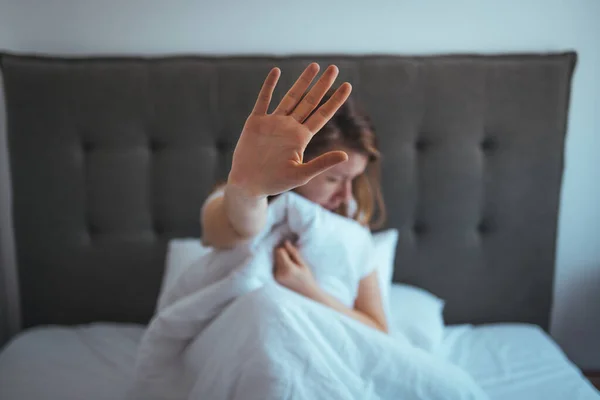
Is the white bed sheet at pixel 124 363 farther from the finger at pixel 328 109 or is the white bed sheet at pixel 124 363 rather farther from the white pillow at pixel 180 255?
the finger at pixel 328 109

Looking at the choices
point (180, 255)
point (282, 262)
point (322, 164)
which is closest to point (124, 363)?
point (180, 255)

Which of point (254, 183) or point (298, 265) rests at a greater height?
point (254, 183)

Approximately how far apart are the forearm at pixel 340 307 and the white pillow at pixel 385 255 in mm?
173

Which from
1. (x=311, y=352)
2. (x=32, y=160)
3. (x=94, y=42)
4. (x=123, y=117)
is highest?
(x=94, y=42)

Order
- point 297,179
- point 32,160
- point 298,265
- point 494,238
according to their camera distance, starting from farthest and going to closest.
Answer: point 494,238 → point 32,160 → point 298,265 → point 297,179

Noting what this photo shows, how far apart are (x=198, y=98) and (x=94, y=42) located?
0.39 meters

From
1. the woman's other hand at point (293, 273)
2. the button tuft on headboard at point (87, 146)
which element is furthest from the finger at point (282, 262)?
the button tuft on headboard at point (87, 146)

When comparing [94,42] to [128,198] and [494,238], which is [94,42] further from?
[494,238]

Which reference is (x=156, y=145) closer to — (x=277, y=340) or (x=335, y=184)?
(x=335, y=184)

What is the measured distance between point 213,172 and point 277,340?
30.4 inches

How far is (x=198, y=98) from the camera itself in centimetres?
166

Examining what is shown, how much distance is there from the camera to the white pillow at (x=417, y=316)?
1.50 metres

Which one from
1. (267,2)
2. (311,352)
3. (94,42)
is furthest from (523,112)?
(94,42)

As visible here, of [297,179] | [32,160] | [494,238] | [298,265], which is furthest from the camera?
[494,238]
